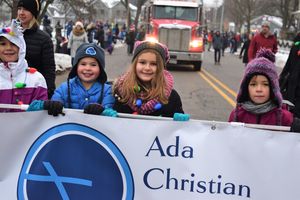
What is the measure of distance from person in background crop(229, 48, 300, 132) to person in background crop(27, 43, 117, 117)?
40.0 inches

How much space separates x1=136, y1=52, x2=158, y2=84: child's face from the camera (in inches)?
138

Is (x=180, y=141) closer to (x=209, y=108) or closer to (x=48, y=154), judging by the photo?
(x=48, y=154)

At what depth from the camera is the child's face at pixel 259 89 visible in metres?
3.47

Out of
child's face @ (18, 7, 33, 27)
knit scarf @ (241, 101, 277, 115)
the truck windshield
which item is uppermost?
the truck windshield

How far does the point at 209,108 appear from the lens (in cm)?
1005

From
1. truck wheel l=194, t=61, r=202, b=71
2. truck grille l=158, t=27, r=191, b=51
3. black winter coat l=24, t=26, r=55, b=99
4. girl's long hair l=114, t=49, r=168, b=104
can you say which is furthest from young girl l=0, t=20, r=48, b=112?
truck wheel l=194, t=61, r=202, b=71

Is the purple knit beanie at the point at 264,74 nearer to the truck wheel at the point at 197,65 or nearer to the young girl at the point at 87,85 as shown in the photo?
the young girl at the point at 87,85

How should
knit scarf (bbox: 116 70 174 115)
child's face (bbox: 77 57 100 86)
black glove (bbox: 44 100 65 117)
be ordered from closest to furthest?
black glove (bbox: 44 100 65 117), knit scarf (bbox: 116 70 174 115), child's face (bbox: 77 57 100 86)

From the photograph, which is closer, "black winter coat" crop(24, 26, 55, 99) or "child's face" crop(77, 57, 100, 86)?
"child's face" crop(77, 57, 100, 86)

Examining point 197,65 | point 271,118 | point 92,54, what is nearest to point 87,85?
point 92,54

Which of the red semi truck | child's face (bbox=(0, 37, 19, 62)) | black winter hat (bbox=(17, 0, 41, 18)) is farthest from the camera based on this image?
the red semi truck

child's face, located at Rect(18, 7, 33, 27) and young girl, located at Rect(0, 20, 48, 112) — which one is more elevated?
child's face, located at Rect(18, 7, 33, 27)

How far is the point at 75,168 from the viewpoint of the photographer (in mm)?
2977

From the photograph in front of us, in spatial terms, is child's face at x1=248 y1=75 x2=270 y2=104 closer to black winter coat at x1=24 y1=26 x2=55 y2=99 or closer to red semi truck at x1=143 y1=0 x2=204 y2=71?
black winter coat at x1=24 y1=26 x2=55 y2=99
